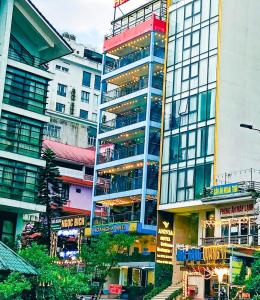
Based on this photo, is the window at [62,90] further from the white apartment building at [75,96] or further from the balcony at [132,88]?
the balcony at [132,88]

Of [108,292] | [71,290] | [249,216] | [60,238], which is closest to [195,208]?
[249,216]

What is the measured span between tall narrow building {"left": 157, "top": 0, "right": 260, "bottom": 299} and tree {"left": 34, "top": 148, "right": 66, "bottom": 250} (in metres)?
12.7

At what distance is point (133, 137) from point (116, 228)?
9855 millimetres

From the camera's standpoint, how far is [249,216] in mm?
53312

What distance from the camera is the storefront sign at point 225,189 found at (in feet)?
176

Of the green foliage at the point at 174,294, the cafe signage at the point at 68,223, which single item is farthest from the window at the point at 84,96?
the green foliage at the point at 174,294

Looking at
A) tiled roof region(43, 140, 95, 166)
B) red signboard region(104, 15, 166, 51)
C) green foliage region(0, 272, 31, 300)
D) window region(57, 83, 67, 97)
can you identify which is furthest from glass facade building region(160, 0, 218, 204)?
window region(57, 83, 67, 97)

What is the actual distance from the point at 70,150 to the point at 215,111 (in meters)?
33.2

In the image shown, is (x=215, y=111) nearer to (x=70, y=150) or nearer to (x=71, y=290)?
(x=71, y=290)

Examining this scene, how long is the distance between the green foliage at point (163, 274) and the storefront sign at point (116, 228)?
400 centimetres

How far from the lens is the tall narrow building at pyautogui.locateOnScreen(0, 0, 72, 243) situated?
5612 cm

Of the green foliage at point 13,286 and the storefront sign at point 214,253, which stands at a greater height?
the storefront sign at point 214,253

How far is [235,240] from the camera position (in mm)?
53781

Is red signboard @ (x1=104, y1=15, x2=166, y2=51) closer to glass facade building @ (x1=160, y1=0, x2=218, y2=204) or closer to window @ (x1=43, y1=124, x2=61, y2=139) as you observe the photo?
glass facade building @ (x1=160, y1=0, x2=218, y2=204)
